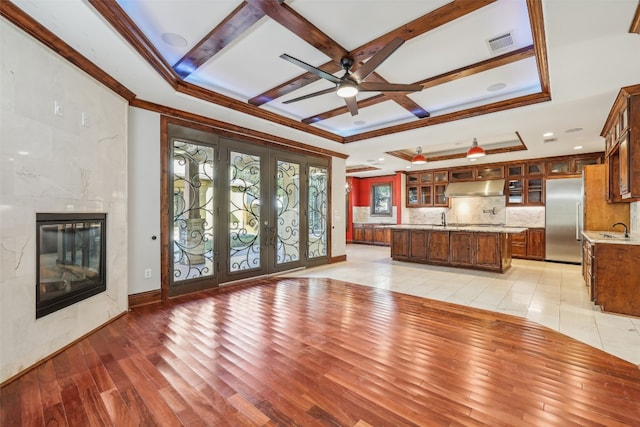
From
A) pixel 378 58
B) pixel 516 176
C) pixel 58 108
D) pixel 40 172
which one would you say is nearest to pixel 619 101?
pixel 378 58

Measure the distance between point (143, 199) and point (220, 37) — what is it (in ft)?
7.73

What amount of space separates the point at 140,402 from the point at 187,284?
2650mm

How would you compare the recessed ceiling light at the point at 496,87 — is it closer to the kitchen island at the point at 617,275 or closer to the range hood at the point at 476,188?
the kitchen island at the point at 617,275

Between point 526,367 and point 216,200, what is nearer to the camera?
point 526,367

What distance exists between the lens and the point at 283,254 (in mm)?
5949

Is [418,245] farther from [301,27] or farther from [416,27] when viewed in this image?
[301,27]

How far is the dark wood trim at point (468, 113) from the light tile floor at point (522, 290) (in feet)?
9.04

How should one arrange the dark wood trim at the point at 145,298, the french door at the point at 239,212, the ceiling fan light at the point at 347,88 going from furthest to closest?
the french door at the point at 239,212, the dark wood trim at the point at 145,298, the ceiling fan light at the point at 347,88

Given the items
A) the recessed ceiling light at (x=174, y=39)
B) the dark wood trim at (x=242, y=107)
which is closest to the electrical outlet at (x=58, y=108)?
the recessed ceiling light at (x=174, y=39)

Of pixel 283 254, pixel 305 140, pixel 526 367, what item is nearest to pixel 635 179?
pixel 526 367

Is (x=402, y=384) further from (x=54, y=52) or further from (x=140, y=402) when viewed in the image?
(x=54, y=52)

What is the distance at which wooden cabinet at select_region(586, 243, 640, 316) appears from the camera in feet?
11.3

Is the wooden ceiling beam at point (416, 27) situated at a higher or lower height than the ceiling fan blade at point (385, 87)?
higher

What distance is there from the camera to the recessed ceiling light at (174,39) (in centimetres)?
276
